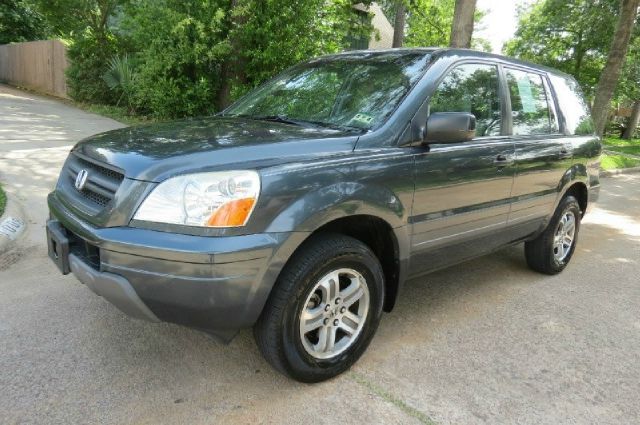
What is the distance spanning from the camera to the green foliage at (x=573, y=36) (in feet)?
67.9

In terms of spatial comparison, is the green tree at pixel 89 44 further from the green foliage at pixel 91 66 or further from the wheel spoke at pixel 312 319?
the wheel spoke at pixel 312 319

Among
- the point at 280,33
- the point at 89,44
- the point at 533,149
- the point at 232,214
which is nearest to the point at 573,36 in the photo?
the point at 280,33

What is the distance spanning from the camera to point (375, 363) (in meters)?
2.96

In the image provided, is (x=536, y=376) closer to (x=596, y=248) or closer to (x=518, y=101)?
(x=518, y=101)

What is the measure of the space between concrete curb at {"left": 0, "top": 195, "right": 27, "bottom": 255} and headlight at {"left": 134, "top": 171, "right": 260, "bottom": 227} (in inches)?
110

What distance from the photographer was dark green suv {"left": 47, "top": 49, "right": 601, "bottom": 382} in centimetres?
223

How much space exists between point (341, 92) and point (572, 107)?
2.64 meters

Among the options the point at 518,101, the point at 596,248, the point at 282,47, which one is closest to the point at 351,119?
the point at 518,101

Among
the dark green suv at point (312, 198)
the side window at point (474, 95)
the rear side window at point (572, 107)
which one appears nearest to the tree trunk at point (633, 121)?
the rear side window at point (572, 107)

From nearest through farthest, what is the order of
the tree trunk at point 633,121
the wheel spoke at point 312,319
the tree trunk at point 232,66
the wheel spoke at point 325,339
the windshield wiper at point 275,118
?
the wheel spoke at point 312,319
the wheel spoke at point 325,339
the windshield wiper at point 275,118
the tree trunk at point 232,66
the tree trunk at point 633,121

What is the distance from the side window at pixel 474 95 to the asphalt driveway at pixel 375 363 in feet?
4.61

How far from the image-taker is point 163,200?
2234mm

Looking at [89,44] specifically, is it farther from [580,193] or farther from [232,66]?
[580,193]

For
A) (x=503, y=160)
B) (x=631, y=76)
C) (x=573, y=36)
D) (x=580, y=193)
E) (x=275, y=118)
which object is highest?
(x=573, y=36)
